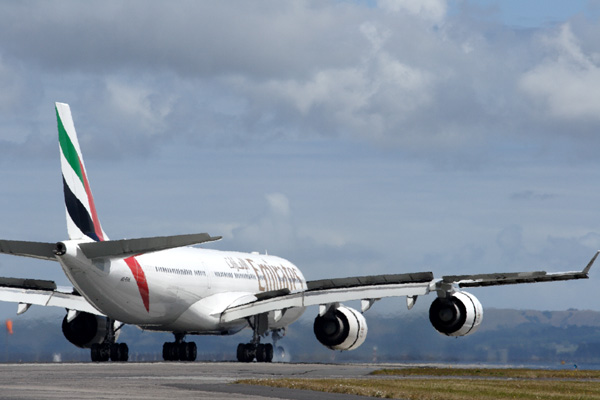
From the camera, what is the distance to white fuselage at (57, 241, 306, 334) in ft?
115

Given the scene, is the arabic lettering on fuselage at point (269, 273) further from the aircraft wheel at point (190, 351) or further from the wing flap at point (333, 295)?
the wing flap at point (333, 295)

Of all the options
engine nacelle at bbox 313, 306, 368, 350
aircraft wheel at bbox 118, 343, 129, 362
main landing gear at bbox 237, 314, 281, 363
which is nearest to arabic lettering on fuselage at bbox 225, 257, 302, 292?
main landing gear at bbox 237, 314, 281, 363

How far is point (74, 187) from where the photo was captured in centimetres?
3578

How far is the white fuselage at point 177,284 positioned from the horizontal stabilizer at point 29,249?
52 cm

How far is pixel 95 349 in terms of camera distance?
4128cm

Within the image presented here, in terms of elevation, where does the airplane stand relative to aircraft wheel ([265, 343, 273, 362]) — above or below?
above

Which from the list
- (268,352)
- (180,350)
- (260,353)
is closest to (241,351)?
(260,353)

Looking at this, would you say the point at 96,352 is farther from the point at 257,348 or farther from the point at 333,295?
the point at 333,295

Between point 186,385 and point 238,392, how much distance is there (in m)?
2.12

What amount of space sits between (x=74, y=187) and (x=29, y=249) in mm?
4510

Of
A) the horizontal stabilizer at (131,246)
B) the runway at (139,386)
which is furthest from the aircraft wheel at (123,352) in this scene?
the runway at (139,386)

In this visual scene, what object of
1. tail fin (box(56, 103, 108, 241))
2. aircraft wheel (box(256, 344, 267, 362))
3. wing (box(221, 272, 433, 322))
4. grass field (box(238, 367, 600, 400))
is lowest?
grass field (box(238, 367, 600, 400))

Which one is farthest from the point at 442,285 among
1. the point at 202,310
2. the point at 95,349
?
the point at 95,349

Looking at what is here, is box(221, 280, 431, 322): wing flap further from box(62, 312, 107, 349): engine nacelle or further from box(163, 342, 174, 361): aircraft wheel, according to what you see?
box(62, 312, 107, 349): engine nacelle
